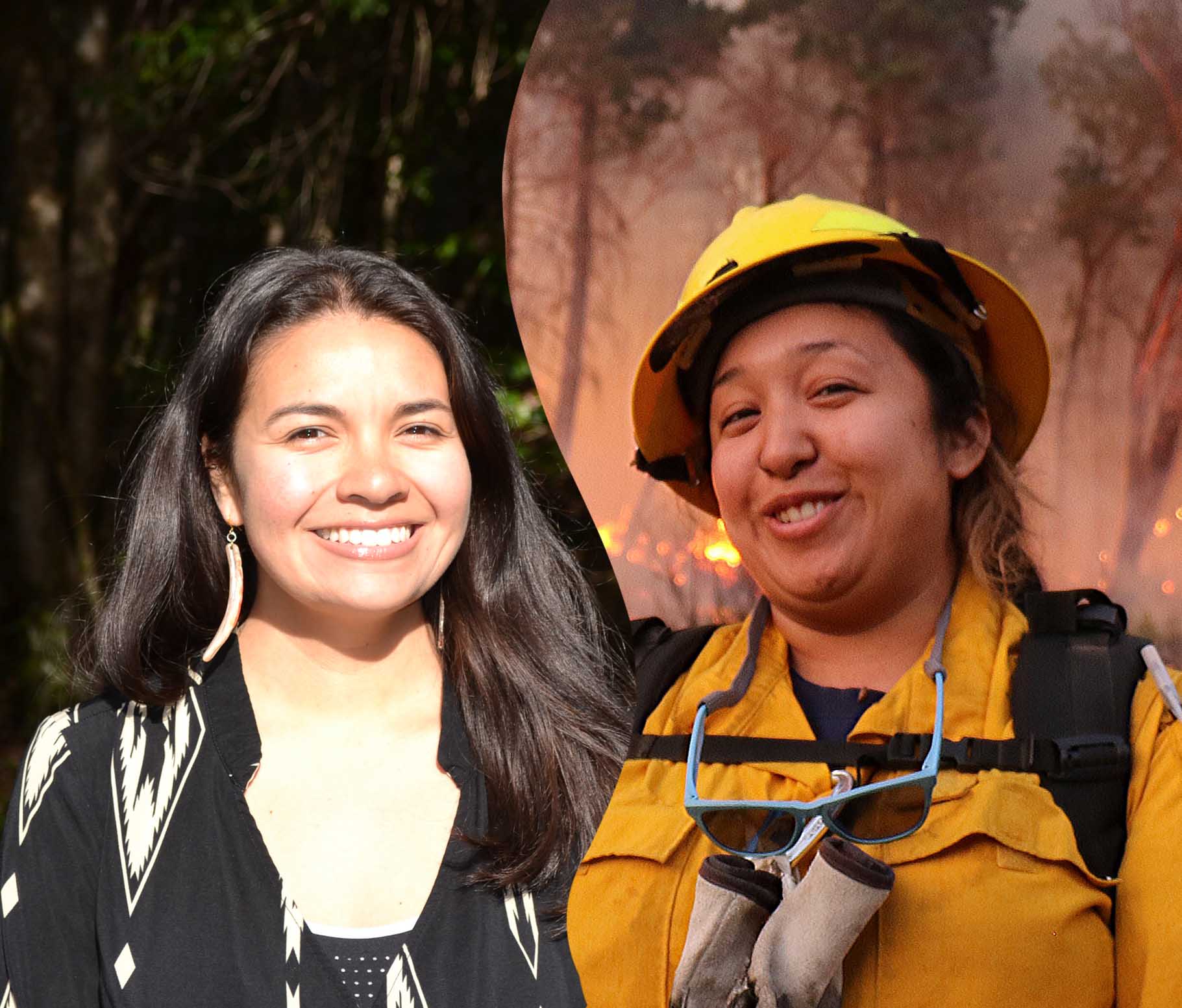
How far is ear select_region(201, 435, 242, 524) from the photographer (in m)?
1.58

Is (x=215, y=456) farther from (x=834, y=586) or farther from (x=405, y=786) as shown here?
(x=834, y=586)

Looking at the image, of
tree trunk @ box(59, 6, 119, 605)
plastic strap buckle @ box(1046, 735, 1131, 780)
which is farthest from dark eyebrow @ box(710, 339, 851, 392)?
tree trunk @ box(59, 6, 119, 605)

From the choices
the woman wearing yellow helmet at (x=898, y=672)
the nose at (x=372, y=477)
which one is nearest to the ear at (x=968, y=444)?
the woman wearing yellow helmet at (x=898, y=672)

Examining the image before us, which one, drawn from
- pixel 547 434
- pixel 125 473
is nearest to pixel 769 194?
pixel 125 473

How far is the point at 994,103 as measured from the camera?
89 cm

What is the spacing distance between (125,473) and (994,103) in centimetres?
122

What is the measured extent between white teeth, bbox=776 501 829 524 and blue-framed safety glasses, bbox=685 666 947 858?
104mm

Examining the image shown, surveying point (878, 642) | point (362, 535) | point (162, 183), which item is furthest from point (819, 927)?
point (162, 183)

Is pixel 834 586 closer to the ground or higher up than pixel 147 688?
higher up

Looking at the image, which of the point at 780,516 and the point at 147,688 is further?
the point at 147,688

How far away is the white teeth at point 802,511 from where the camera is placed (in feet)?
2.88

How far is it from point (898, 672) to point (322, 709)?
0.85m

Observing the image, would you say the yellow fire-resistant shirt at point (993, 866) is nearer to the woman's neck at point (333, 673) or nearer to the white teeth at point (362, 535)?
the white teeth at point (362, 535)

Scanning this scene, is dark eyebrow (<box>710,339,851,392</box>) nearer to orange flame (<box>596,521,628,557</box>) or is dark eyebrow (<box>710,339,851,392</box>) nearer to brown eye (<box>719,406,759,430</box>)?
brown eye (<box>719,406,759,430</box>)
